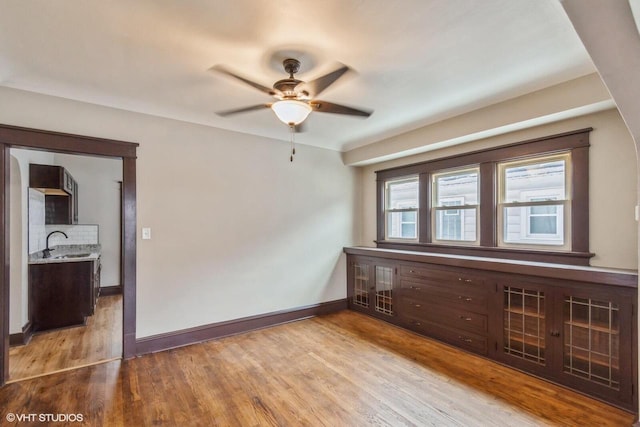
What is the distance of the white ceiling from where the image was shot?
1.82 m

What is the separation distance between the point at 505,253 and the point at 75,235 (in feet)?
23.3

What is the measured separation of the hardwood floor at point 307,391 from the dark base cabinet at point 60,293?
1.56 metres

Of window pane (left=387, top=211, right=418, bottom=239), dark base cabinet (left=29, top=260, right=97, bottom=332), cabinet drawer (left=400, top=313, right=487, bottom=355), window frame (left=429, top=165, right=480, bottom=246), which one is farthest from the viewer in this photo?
window pane (left=387, top=211, right=418, bottom=239)

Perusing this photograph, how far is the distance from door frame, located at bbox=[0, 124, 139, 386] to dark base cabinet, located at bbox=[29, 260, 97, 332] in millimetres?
1447

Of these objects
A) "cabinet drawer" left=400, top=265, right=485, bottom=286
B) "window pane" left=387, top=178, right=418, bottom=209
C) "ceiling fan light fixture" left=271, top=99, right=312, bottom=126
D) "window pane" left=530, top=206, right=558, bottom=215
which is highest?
"ceiling fan light fixture" left=271, top=99, right=312, bottom=126

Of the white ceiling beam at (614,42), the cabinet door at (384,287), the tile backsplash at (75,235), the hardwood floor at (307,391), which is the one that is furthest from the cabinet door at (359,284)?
the tile backsplash at (75,235)

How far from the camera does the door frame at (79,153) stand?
105 inches

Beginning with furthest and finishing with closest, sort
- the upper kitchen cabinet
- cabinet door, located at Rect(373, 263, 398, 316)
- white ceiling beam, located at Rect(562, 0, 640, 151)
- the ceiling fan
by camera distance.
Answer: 1. cabinet door, located at Rect(373, 263, 398, 316)
2. the upper kitchen cabinet
3. the ceiling fan
4. white ceiling beam, located at Rect(562, 0, 640, 151)

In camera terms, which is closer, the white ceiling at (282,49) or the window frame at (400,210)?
the white ceiling at (282,49)

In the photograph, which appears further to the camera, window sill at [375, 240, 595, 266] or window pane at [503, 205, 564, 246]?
window pane at [503, 205, 564, 246]

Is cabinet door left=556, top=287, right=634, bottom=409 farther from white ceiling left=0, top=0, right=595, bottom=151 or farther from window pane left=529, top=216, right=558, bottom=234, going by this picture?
white ceiling left=0, top=0, right=595, bottom=151

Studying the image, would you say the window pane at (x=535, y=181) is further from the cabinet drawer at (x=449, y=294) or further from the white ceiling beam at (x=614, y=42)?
the white ceiling beam at (x=614, y=42)

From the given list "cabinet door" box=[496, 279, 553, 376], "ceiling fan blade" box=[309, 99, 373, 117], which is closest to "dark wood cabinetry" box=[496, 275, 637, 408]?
"cabinet door" box=[496, 279, 553, 376]

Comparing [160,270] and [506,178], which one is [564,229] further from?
[160,270]
